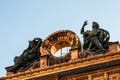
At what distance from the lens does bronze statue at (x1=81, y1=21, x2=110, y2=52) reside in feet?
92.3

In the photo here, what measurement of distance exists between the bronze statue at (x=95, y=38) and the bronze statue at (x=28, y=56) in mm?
2888

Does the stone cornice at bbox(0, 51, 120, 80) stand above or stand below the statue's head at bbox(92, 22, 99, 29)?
below

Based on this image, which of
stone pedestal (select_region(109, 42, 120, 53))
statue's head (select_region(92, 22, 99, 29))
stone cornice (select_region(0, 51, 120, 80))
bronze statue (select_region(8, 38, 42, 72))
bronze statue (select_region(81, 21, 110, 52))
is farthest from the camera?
bronze statue (select_region(8, 38, 42, 72))

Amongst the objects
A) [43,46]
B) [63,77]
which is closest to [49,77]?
[63,77]

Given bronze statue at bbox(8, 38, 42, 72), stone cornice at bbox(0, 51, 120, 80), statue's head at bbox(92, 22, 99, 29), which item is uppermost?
statue's head at bbox(92, 22, 99, 29)

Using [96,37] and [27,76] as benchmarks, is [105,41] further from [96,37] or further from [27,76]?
[27,76]

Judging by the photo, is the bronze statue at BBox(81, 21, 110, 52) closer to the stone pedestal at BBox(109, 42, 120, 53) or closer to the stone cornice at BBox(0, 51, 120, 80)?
the stone pedestal at BBox(109, 42, 120, 53)

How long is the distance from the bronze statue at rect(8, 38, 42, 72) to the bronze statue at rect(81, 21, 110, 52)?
289 centimetres

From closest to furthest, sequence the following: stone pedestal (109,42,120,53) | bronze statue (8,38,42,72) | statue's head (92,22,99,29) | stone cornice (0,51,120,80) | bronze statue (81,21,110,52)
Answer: stone cornice (0,51,120,80)
stone pedestal (109,42,120,53)
bronze statue (81,21,110,52)
statue's head (92,22,99,29)
bronze statue (8,38,42,72)

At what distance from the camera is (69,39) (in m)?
29.4

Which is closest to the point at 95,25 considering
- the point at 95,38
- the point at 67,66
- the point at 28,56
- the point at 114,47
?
the point at 95,38

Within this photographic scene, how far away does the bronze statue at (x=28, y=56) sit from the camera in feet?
97.3

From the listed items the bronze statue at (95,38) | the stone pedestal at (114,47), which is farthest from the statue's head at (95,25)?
the stone pedestal at (114,47)

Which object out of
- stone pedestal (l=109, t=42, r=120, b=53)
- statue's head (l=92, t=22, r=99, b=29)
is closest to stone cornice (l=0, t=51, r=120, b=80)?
stone pedestal (l=109, t=42, r=120, b=53)
